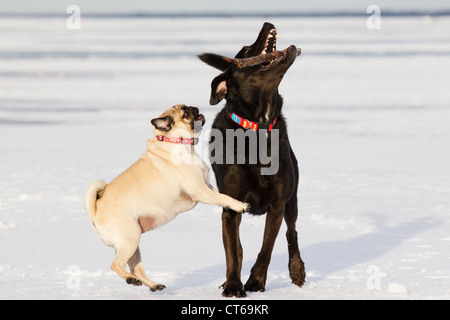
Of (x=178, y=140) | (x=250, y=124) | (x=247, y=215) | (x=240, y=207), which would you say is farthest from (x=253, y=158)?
(x=247, y=215)

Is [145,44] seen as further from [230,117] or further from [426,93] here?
[230,117]

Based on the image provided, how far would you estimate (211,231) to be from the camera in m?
7.17

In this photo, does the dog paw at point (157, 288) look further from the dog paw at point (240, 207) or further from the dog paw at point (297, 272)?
the dog paw at point (297, 272)

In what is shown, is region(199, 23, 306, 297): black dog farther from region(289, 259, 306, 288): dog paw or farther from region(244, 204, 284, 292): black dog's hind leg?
region(289, 259, 306, 288): dog paw

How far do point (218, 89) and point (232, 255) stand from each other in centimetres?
107

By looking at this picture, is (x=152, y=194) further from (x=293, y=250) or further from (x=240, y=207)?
(x=293, y=250)

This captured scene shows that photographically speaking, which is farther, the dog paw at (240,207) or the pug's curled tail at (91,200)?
the dog paw at (240,207)

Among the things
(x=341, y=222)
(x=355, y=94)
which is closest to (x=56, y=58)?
(x=355, y=94)

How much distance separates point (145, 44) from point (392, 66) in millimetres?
17030

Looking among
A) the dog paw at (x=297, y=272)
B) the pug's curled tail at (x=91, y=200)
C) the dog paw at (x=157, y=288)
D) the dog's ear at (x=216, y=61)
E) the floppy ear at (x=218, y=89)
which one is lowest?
the dog paw at (x=297, y=272)

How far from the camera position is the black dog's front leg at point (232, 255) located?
5160 mm

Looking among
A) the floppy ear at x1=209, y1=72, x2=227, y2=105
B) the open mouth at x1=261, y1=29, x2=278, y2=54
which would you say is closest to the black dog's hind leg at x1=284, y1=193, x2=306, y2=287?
the floppy ear at x1=209, y1=72, x2=227, y2=105

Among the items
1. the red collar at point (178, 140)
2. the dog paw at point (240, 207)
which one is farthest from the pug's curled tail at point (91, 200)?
the dog paw at point (240, 207)

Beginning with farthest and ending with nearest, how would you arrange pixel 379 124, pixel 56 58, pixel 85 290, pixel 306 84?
pixel 56 58 → pixel 306 84 → pixel 379 124 → pixel 85 290
